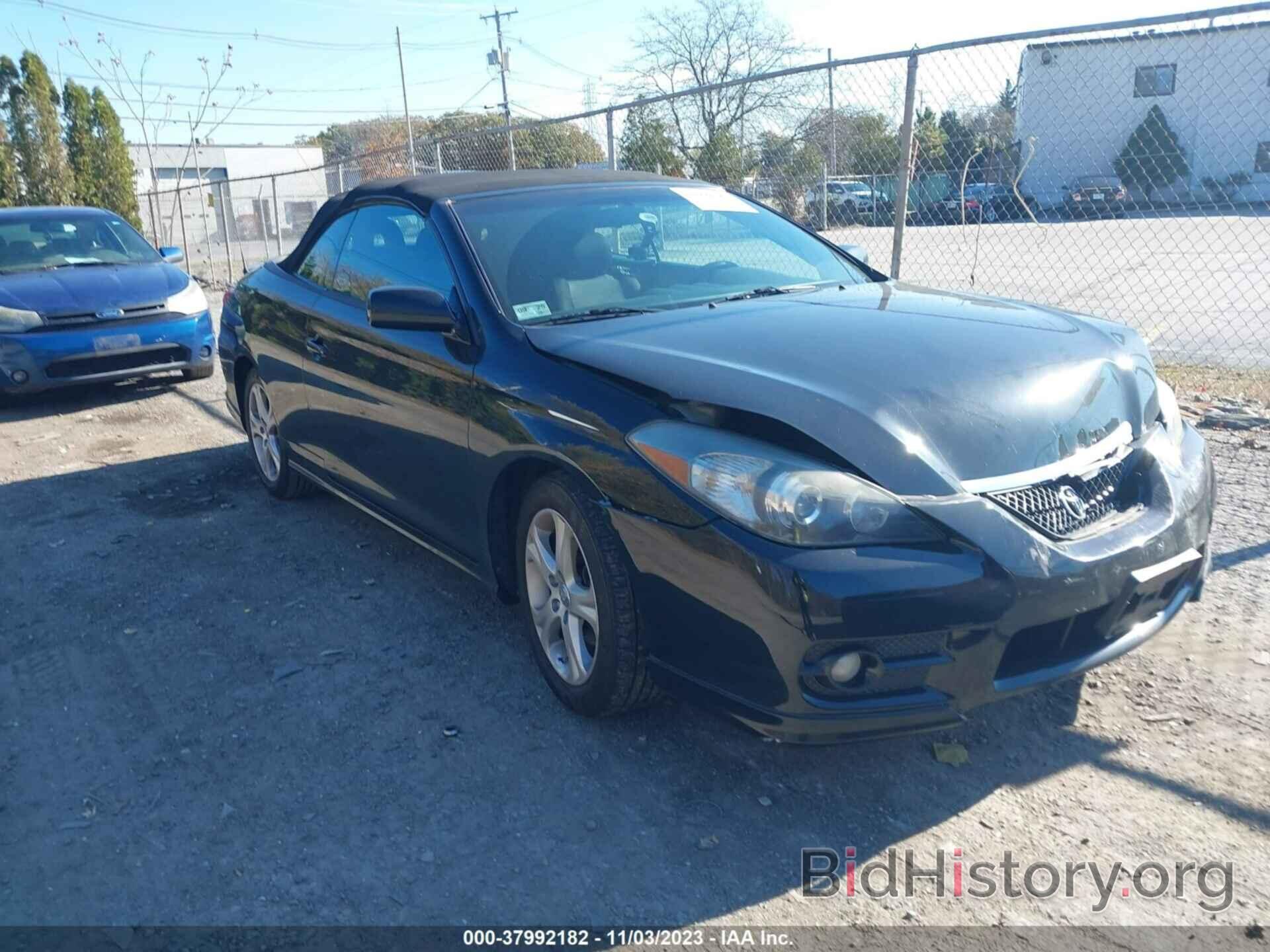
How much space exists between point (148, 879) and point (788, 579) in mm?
1769

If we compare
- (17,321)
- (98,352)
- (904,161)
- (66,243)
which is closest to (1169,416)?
(904,161)

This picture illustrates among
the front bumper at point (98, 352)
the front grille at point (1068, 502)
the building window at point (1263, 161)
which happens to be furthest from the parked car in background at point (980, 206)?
the front bumper at point (98, 352)

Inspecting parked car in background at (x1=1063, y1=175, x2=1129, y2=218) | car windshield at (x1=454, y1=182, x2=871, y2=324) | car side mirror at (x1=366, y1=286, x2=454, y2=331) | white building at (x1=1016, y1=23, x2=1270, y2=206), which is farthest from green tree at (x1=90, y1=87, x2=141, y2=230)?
car side mirror at (x1=366, y1=286, x2=454, y2=331)

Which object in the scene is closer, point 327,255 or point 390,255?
point 390,255

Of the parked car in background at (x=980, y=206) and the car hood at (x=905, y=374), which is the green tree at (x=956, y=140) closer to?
the parked car in background at (x=980, y=206)

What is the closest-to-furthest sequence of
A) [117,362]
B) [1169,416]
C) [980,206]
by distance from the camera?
[1169,416] → [980,206] → [117,362]

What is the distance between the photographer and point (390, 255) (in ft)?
14.4

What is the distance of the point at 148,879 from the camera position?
2.68 metres

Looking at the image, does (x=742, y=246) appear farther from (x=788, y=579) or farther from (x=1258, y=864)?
(x=1258, y=864)

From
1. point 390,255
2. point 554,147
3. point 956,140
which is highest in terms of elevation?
point 554,147

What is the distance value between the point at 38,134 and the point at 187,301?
707 inches

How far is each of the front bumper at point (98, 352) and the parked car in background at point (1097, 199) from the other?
680cm

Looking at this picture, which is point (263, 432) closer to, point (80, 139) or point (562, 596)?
point (562, 596)

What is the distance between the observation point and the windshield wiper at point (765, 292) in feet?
12.8
